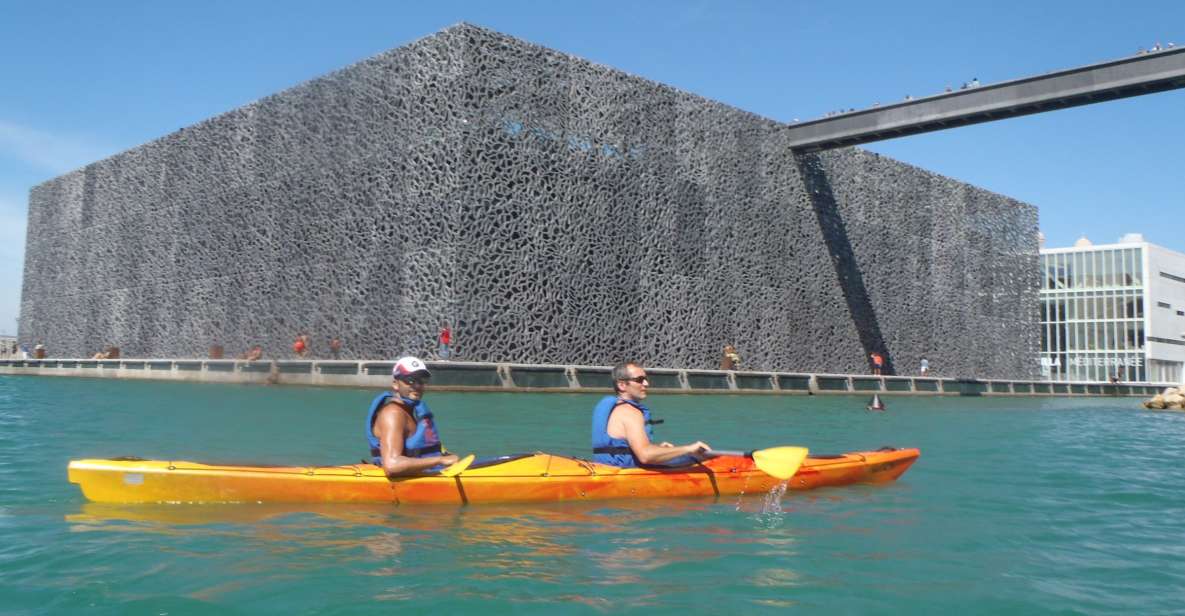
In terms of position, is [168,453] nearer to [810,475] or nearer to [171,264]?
[810,475]

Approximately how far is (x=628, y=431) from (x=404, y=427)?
2009 millimetres

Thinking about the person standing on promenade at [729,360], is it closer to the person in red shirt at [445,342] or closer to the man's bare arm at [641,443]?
Answer: the person in red shirt at [445,342]

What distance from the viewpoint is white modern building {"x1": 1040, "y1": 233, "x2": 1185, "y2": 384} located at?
68.4 metres

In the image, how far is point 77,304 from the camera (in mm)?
45125

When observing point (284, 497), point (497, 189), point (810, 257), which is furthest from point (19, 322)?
point (284, 497)

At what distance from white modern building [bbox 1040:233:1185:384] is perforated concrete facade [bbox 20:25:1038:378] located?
28341 millimetres

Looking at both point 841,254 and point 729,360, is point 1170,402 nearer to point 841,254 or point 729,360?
point 841,254

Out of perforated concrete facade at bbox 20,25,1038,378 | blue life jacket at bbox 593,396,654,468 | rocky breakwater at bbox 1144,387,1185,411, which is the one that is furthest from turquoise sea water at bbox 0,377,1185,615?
rocky breakwater at bbox 1144,387,1185,411

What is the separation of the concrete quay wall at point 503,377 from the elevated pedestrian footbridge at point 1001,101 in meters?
9.01

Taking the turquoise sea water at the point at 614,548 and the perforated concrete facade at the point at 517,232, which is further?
the perforated concrete facade at the point at 517,232

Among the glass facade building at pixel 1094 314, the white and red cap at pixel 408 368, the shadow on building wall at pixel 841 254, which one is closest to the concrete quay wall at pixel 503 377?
the shadow on building wall at pixel 841 254

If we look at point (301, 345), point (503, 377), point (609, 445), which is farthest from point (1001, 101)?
point (609, 445)

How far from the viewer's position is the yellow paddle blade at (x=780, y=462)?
9.08m

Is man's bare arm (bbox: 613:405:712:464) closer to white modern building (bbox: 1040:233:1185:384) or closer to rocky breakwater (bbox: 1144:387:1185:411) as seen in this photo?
rocky breakwater (bbox: 1144:387:1185:411)
